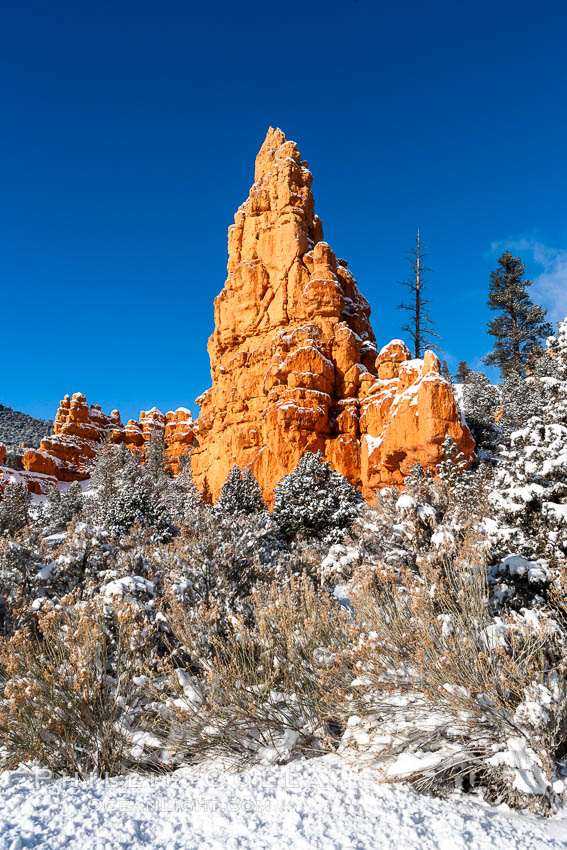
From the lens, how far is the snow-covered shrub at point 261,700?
3975 millimetres

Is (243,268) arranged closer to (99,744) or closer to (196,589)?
Result: (196,589)

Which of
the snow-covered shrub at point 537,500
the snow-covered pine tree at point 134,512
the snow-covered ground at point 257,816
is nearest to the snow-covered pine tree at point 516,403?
the snow-covered shrub at point 537,500

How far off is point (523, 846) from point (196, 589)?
5381 mm

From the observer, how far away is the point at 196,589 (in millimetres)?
7172

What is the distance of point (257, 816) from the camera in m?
3.11

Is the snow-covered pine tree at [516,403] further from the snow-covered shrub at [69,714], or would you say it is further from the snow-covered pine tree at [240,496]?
the snow-covered shrub at [69,714]

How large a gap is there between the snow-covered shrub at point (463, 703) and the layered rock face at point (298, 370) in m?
18.9

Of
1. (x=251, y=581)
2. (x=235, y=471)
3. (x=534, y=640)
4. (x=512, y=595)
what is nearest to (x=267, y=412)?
(x=235, y=471)

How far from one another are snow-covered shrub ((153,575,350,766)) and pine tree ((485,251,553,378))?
29.2 m

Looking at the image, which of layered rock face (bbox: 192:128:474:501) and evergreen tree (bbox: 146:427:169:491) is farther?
evergreen tree (bbox: 146:427:169:491)

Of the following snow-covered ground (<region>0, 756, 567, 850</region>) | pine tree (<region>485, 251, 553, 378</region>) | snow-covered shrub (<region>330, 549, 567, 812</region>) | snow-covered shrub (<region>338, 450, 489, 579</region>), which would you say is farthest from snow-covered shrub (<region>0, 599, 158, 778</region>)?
pine tree (<region>485, 251, 553, 378</region>)

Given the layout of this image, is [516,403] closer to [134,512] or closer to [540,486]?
[540,486]

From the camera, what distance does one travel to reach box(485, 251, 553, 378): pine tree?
97.9 feet

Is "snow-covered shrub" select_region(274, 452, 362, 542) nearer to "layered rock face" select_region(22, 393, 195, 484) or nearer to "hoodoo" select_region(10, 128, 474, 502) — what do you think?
"hoodoo" select_region(10, 128, 474, 502)
